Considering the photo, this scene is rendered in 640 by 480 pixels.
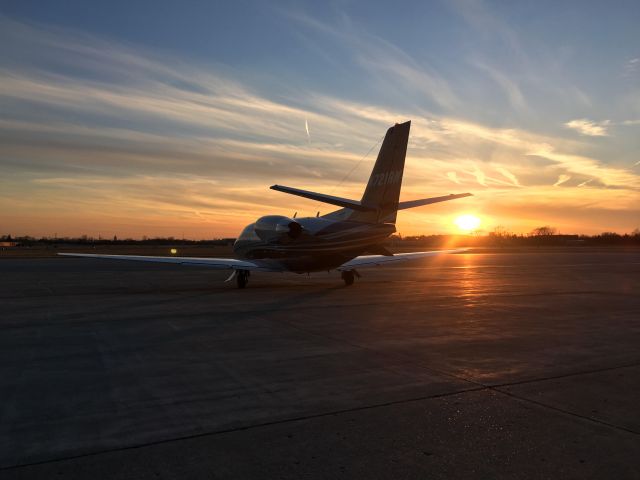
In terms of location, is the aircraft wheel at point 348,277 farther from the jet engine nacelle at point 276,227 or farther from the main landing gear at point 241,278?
the main landing gear at point 241,278

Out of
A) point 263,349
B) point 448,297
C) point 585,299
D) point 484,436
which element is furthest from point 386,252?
point 484,436

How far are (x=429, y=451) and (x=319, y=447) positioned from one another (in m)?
1.02

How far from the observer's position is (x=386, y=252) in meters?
22.5

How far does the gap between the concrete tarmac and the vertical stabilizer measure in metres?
7.91

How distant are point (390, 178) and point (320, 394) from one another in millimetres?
16205

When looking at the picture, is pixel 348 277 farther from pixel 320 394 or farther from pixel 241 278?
pixel 320 394

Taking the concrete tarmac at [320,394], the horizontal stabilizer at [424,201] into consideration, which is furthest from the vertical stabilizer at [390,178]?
the concrete tarmac at [320,394]

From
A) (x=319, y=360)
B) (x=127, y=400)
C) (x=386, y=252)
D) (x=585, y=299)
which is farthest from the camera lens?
(x=386, y=252)

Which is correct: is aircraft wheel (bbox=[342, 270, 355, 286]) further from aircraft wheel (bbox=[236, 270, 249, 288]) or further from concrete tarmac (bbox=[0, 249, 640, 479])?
concrete tarmac (bbox=[0, 249, 640, 479])

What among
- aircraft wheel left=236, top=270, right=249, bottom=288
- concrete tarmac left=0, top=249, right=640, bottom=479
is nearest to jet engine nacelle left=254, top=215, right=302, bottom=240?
aircraft wheel left=236, top=270, right=249, bottom=288

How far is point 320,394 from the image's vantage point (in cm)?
688

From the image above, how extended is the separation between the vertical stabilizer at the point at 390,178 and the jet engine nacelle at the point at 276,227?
2878mm

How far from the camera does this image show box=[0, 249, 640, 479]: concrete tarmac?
4812 millimetres

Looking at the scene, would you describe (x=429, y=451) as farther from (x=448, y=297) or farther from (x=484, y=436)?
(x=448, y=297)
